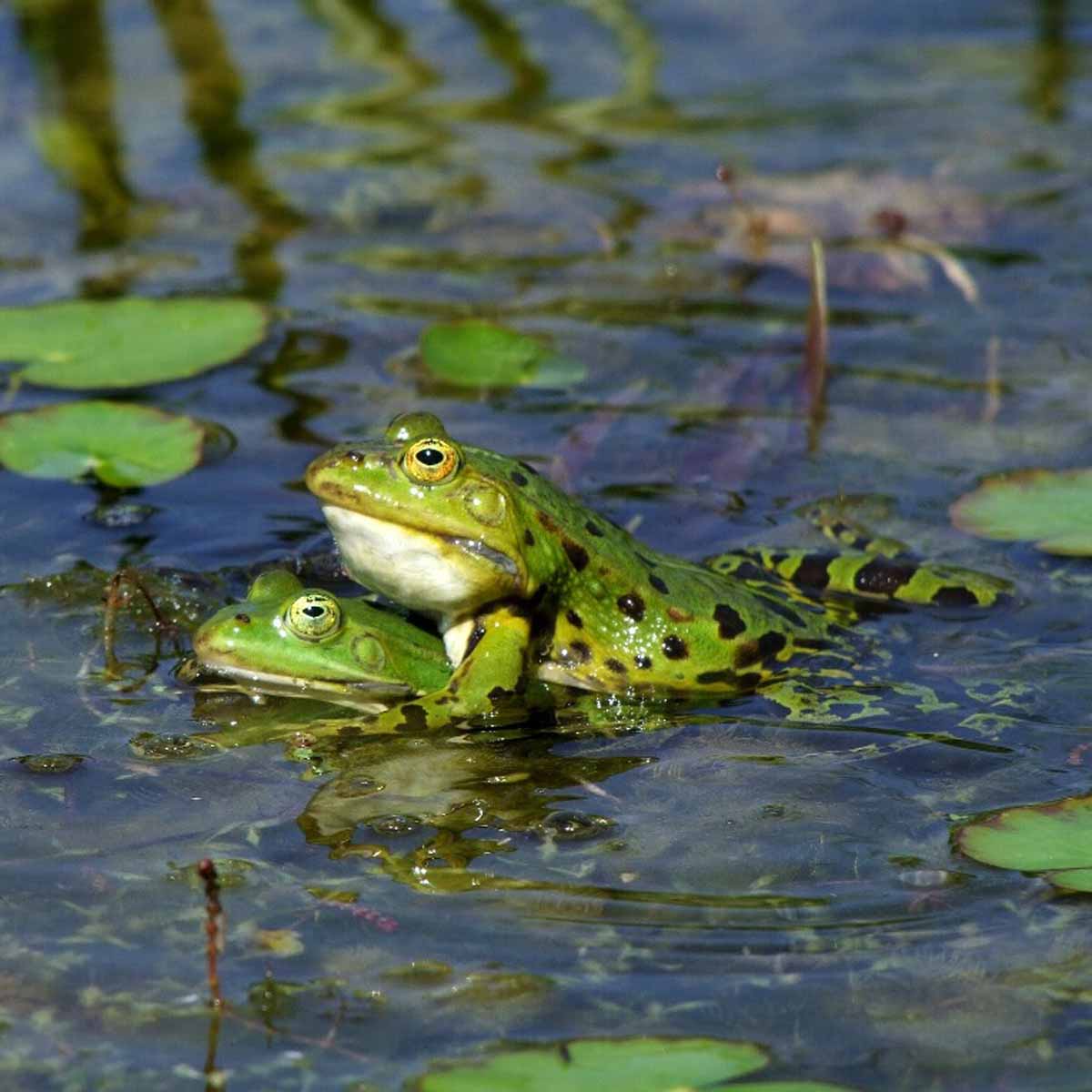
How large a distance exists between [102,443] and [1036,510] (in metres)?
3.66

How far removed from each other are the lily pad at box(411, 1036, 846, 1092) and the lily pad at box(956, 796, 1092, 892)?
107 centimetres

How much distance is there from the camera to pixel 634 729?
5887 mm

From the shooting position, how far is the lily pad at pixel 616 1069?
388 centimetres

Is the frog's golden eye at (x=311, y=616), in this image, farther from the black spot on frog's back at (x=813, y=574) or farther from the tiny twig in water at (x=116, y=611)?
the black spot on frog's back at (x=813, y=574)

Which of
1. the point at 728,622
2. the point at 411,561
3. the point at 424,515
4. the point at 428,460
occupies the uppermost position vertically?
the point at 428,460

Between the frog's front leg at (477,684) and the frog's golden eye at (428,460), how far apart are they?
1.86 feet

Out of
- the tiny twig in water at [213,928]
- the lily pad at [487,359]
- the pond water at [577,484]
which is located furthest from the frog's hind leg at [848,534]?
the tiny twig in water at [213,928]

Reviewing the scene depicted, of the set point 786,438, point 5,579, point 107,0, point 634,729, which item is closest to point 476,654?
point 634,729

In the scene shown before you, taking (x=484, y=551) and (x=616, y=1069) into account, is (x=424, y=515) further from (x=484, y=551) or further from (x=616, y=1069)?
(x=616, y=1069)

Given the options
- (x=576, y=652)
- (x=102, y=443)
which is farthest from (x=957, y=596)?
(x=102, y=443)

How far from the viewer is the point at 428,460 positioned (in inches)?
229

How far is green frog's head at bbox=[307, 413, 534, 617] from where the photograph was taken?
228 inches

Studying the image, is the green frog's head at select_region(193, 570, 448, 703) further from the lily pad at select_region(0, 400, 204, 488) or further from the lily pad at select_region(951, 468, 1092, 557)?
the lily pad at select_region(951, 468, 1092, 557)

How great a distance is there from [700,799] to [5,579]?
2740 mm
